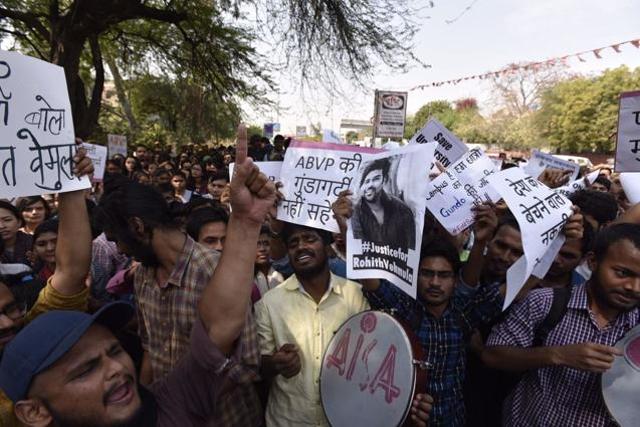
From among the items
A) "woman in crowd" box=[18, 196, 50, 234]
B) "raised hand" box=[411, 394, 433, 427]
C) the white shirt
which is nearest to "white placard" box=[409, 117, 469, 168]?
the white shirt

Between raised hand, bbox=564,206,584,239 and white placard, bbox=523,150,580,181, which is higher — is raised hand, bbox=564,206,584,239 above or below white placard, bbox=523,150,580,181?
below

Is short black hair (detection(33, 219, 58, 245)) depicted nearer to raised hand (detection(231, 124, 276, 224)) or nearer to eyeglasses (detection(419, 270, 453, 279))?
raised hand (detection(231, 124, 276, 224))

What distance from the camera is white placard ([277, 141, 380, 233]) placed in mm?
2570

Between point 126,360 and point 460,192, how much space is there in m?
2.11

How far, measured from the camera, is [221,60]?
1266 centimetres

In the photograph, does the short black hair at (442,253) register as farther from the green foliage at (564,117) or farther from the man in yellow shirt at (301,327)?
the green foliage at (564,117)

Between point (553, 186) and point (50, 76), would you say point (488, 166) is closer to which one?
point (553, 186)

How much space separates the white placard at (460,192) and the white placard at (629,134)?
A: 36.1 inches

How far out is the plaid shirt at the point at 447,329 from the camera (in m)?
2.10

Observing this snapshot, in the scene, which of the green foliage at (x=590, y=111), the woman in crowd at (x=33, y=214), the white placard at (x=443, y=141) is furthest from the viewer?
the green foliage at (x=590, y=111)

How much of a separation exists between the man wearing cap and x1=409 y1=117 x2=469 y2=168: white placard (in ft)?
7.75

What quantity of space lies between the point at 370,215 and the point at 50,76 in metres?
1.53

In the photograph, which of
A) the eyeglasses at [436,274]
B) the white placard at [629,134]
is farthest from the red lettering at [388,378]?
the white placard at [629,134]

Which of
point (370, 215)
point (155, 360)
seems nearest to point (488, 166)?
point (370, 215)
